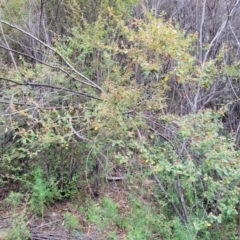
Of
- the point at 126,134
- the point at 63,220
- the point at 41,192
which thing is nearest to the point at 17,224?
the point at 41,192

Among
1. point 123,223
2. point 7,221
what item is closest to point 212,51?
point 123,223

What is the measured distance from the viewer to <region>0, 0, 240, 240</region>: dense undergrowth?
10.6 feet

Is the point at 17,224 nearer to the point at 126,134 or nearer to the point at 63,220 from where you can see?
the point at 63,220

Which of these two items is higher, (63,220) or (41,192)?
(41,192)

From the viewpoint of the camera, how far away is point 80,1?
5344 millimetres

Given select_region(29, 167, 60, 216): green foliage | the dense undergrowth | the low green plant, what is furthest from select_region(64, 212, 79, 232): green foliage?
the low green plant

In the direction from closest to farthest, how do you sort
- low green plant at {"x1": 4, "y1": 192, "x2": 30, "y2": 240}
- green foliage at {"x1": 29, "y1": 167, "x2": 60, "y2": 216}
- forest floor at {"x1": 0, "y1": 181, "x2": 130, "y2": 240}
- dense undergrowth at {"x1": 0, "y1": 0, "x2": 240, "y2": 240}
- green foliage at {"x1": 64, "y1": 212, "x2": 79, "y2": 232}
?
1. dense undergrowth at {"x1": 0, "y1": 0, "x2": 240, "y2": 240}
2. low green plant at {"x1": 4, "y1": 192, "x2": 30, "y2": 240}
3. forest floor at {"x1": 0, "y1": 181, "x2": 130, "y2": 240}
4. green foliage at {"x1": 64, "y1": 212, "x2": 79, "y2": 232}
5. green foliage at {"x1": 29, "y1": 167, "x2": 60, "y2": 216}

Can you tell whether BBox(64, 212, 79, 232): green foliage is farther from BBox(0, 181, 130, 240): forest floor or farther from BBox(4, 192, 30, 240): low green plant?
BBox(4, 192, 30, 240): low green plant

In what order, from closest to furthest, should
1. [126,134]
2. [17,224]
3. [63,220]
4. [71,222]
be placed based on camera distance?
[126,134]
[17,224]
[71,222]
[63,220]

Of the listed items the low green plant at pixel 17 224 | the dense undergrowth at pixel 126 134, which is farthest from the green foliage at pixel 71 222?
the low green plant at pixel 17 224

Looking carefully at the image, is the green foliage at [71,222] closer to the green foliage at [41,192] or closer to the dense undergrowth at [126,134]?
the dense undergrowth at [126,134]

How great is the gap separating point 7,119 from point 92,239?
5.63ft

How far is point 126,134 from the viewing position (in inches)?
133

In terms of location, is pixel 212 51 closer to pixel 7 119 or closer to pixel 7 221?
pixel 7 119
